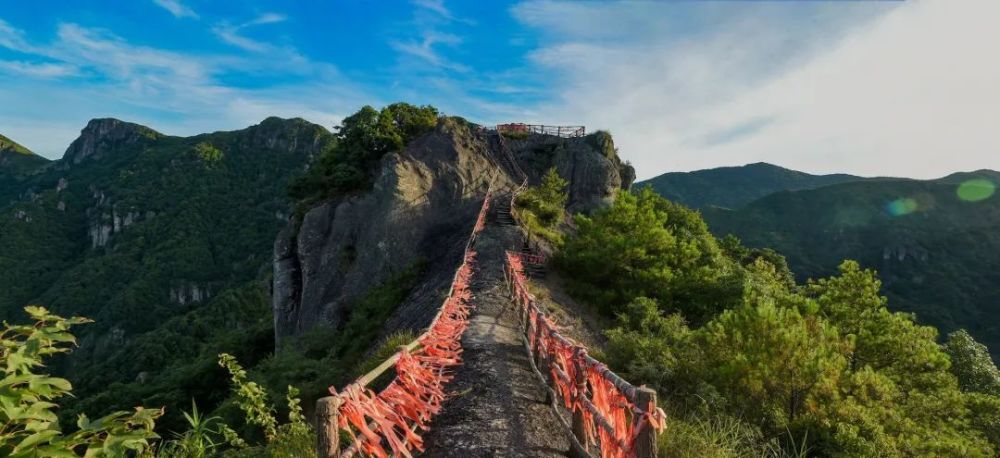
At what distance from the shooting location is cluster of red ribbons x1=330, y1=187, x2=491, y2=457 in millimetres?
3914

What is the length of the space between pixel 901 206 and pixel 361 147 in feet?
604

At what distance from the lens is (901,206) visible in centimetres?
15775

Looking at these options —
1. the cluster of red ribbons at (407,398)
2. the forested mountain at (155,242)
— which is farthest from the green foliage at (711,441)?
the forested mountain at (155,242)

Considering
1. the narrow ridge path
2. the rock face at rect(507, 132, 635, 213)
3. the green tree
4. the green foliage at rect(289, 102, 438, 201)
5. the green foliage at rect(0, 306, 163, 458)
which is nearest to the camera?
the green foliage at rect(0, 306, 163, 458)

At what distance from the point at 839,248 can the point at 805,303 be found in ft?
520

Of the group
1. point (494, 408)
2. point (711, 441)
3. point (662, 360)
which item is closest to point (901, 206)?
point (662, 360)

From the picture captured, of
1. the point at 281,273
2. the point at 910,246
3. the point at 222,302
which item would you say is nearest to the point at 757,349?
the point at 281,273

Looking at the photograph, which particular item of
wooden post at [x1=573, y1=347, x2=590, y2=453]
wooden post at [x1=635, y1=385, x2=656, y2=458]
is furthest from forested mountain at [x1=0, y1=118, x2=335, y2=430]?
wooden post at [x1=635, y1=385, x2=656, y2=458]

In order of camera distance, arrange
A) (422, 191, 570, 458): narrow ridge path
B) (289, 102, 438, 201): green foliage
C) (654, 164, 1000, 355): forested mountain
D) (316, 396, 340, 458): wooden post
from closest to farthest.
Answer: (316, 396, 340, 458): wooden post, (422, 191, 570, 458): narrow ridge path, (289, 102, 438, 201): green foliage, (654, 164, 1000, 355): forested mountain

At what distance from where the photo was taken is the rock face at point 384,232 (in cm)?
2395

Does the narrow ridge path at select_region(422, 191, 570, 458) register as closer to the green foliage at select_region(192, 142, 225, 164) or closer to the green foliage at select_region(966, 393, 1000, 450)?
the green foliage at select_region(966, 393, 1000, 450)

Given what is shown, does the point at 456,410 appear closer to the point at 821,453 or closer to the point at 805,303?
the point at 821,453

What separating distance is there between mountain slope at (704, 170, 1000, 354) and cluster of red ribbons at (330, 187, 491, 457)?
99889 millimetres

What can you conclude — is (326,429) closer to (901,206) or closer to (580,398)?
(580,398)
